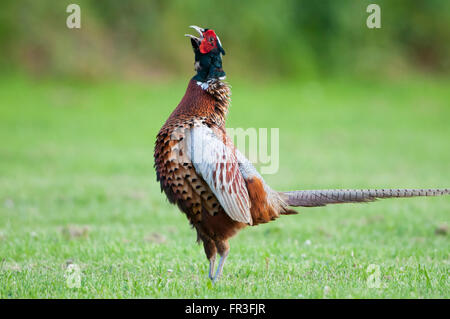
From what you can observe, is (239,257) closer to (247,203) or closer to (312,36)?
(247,203)

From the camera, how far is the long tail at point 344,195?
456 cm

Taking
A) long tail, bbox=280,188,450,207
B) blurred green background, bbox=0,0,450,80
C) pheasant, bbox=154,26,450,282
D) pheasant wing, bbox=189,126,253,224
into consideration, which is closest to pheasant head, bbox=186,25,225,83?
pheasant, bbox=154,26,450,282

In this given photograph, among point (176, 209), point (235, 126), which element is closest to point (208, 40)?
point (176, 209)

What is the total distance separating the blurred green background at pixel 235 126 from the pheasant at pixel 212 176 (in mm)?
498

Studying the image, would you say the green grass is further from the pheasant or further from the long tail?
the long tail

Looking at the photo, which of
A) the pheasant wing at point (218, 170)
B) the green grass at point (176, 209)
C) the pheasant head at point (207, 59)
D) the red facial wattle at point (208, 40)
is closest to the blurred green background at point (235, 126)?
the green grass at point (176, 209)

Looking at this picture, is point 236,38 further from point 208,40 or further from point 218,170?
point 218,170

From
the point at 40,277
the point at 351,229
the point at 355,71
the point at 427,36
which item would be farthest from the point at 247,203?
the point at 427,36

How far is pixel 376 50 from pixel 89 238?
19.7 metres

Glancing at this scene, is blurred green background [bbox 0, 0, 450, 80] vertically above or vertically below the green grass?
above

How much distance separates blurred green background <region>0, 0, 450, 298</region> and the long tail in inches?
24.4

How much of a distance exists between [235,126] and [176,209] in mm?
6919

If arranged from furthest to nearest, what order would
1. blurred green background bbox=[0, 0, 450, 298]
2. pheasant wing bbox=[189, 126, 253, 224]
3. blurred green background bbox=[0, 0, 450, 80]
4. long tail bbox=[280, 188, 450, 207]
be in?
blurred green background bbox=[0, 0, 450, 80] < blurred green background bbox=[0, 0, 450, 298] < long tail bbox=[280, 188, 450, 207] < pheasant wing bbox=[189, 126, 253, 224]

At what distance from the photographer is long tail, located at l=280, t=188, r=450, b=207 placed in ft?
15.0
